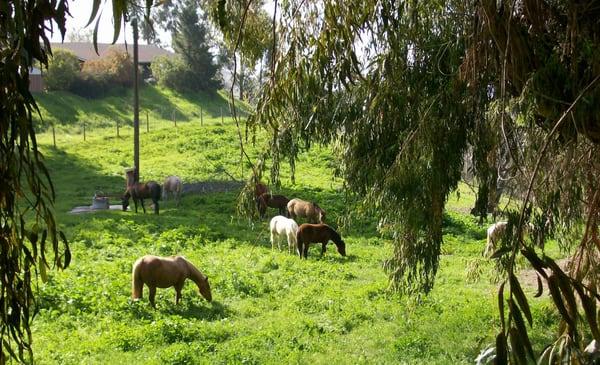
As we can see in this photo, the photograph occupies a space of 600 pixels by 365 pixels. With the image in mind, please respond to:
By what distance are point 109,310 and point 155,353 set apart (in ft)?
6.49

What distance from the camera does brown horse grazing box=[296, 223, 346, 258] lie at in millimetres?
15453

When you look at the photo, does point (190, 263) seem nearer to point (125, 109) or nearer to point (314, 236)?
point (314, 236)

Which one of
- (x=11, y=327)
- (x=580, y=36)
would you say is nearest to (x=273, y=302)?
(x=580, y=36)

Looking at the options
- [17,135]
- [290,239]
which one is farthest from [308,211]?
[17,135]

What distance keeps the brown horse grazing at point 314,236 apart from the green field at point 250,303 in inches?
12.9

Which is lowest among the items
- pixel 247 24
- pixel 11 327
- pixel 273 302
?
pixel 273 302

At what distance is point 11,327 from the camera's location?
7.46ft

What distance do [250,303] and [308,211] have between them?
8862 millimetres

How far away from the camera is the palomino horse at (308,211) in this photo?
19547mm

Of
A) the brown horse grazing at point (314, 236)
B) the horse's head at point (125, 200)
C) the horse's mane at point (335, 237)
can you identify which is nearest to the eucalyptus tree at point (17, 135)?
the brown horse grazing at point (314, 236)

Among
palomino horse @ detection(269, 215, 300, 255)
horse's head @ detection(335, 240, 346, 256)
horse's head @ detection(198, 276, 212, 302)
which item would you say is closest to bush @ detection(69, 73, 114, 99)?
palomino horse @ detection(269, 215, 300, 255)

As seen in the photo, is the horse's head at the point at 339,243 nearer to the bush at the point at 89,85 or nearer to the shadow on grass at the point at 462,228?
the shadow on grass at the point at 462,228

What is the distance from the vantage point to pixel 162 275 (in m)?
10.7

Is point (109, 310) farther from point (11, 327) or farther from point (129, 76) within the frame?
point (129, 76)
